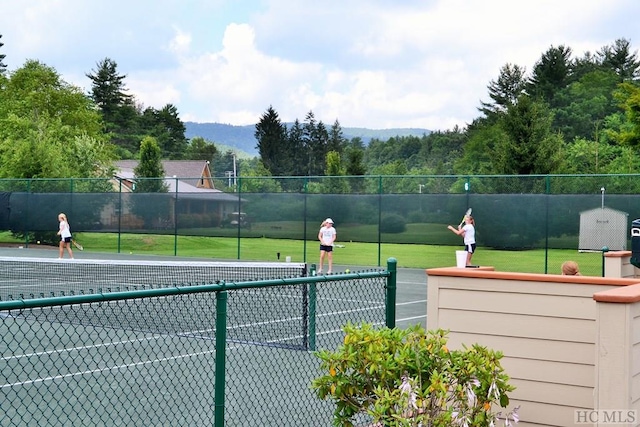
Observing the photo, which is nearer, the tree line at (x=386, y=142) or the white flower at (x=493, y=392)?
the white flower at (x=493, y=392)

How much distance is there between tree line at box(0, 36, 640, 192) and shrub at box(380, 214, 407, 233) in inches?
187

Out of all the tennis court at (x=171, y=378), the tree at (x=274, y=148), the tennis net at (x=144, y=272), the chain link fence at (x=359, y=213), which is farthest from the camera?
the tree at (x=274, y=148)

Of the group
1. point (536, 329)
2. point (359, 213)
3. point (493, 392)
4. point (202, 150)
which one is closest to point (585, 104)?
point (359, 213)

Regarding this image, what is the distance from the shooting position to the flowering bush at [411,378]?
480 cm

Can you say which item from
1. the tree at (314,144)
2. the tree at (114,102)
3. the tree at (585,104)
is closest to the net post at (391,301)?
the tree at (585,104)

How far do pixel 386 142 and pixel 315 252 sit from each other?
11747cm

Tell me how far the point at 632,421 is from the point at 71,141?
156ft

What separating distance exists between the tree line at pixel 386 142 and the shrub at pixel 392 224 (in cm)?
476

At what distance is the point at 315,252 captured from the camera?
31328mm

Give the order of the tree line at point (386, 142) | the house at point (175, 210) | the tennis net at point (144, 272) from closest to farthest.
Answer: the tennis net at point (144, 272) → the house at point (175, 210) → the tree line at point (386, 142)

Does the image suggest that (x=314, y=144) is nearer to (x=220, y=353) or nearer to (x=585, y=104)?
(x=585, y=104)

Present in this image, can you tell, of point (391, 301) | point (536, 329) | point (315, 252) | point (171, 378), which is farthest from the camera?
point (315, 252)

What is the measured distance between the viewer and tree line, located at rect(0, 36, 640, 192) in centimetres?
4741

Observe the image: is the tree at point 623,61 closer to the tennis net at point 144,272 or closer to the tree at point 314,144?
the tree at point 314,144
